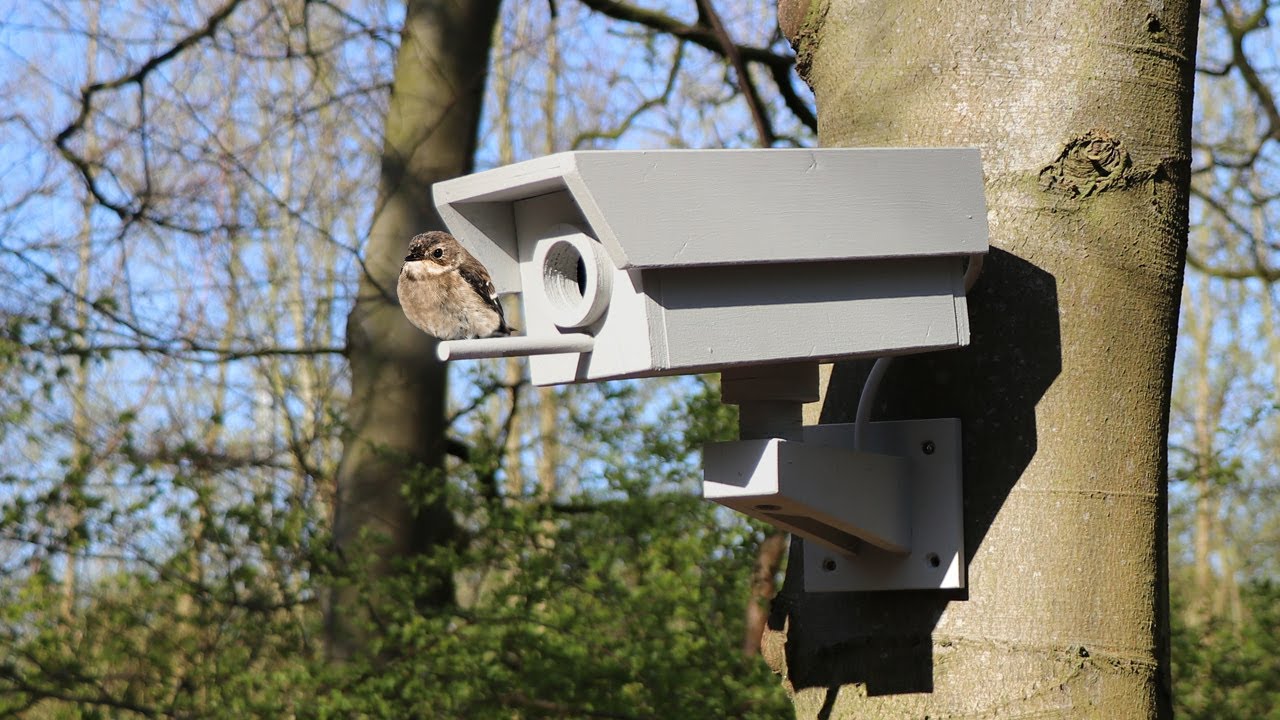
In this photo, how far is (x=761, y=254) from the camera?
1.55 metres

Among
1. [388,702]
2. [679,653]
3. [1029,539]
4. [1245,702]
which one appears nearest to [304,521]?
[388,702]

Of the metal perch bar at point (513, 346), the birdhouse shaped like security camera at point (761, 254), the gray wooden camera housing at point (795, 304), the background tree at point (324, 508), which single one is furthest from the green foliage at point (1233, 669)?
the metal perch bar at point (513, 346)

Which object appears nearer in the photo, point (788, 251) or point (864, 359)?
point (788, 251)

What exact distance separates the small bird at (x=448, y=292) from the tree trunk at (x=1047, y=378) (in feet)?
1.97

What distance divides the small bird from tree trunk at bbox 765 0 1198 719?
23.6 inches

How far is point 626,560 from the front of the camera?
14.0ft

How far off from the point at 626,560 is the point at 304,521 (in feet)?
3.55

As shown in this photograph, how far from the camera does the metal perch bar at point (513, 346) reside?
5.22 feet

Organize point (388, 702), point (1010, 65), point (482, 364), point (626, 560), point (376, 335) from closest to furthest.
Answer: point (1010, 65)
point (388, 702)
point (626, 560)
point (482, 364)
point (376, 335)

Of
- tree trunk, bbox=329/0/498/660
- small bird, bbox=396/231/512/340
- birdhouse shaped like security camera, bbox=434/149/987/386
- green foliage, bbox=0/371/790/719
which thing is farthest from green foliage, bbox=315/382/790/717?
birdhouse shaped like security camera, bbox=434/149/987/386

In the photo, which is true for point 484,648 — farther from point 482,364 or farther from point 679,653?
point 482,364

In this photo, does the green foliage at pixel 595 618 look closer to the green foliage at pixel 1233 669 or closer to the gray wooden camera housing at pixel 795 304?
the green foliage at pixel 1233 669

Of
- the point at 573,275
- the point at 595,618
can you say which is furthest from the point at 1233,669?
the point at 573,275

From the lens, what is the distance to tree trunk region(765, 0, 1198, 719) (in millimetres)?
1488
